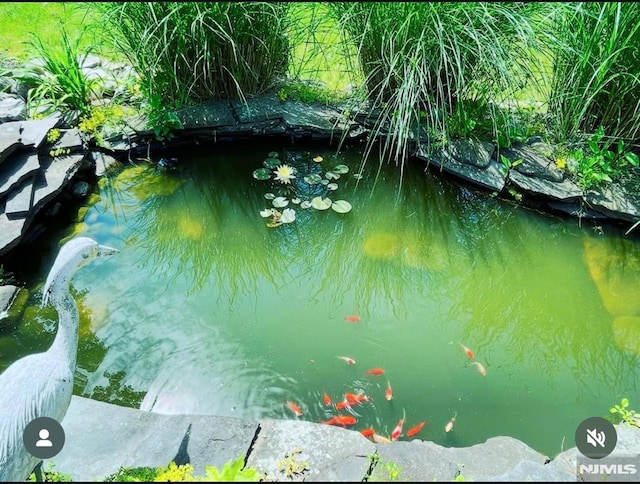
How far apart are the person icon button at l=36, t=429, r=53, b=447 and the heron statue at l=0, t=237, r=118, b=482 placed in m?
0.04

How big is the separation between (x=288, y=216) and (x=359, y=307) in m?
0.72

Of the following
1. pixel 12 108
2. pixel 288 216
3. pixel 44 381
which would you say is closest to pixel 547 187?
pixel 288 216

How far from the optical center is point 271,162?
3.36 meters

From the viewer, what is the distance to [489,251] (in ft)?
9.39

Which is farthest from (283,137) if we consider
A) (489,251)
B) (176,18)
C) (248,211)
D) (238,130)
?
(489,251)

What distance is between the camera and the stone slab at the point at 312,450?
1662 mm

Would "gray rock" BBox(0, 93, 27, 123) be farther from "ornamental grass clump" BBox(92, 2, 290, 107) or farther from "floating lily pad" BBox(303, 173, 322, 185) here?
"floating lily pad" BBox(303, 173, 322, 185)

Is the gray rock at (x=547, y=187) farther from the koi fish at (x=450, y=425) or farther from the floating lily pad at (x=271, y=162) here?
the koi fish at (x=450, y=425)

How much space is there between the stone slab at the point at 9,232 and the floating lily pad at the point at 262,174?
1.25 m

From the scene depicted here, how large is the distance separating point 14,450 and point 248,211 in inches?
71.2

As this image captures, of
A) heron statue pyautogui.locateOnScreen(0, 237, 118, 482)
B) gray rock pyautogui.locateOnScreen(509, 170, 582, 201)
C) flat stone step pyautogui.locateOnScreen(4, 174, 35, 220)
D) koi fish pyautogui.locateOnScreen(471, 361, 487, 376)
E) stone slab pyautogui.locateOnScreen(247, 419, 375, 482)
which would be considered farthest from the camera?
gray rock pyautogui.locateOnScreen(509, 170, 582, 201)

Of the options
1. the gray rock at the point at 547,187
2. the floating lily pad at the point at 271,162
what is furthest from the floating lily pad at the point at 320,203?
the gray rock at the point at 547,187

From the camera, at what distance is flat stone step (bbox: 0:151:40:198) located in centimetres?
272

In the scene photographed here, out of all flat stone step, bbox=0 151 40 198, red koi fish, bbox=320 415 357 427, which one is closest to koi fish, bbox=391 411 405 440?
red koi fish, bbox=320 415 357 427
